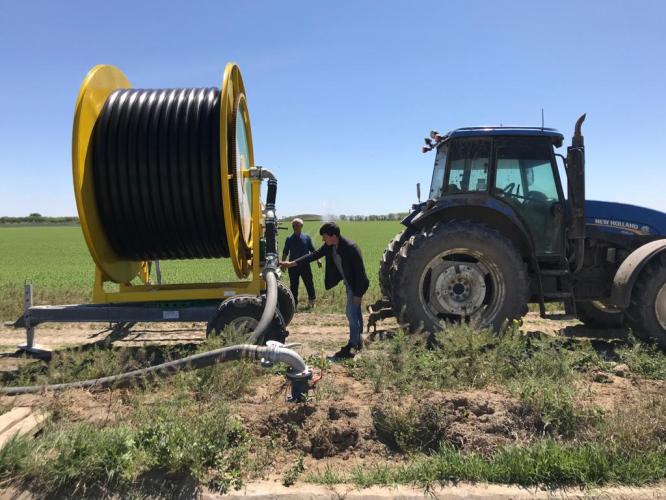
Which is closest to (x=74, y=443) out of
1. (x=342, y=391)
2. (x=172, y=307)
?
(x=342, y=391)

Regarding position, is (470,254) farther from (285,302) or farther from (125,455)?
(125,455)

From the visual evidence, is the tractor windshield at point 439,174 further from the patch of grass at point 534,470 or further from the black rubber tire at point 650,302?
the patch of grass at point 534,470

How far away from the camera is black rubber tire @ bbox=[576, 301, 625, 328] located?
6.74 metres

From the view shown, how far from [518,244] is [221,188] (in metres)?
3.72

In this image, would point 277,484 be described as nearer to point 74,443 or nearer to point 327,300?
point 74,443

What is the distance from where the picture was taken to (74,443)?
10.2ft

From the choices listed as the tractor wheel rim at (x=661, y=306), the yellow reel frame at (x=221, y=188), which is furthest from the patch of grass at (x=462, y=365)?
the yellow reel frame at (x=221, y=188)

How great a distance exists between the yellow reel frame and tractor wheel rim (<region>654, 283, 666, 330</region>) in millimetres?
4717

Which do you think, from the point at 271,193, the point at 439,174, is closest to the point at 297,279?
the point at 271,193

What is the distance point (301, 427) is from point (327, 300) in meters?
6.34

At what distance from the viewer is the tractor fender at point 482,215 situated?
5992 mm

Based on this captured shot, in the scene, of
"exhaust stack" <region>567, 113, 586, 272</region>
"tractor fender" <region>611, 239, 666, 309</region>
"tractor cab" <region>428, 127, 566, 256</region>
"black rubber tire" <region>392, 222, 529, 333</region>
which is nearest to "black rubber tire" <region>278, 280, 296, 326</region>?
"black rubber tire" <region>392, 222, 529, 333</region>

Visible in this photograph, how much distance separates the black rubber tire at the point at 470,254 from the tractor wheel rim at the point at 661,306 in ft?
4.92

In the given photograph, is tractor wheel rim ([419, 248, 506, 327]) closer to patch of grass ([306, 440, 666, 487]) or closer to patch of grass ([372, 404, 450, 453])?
patch of grass ([372, 404, 450, 453])
